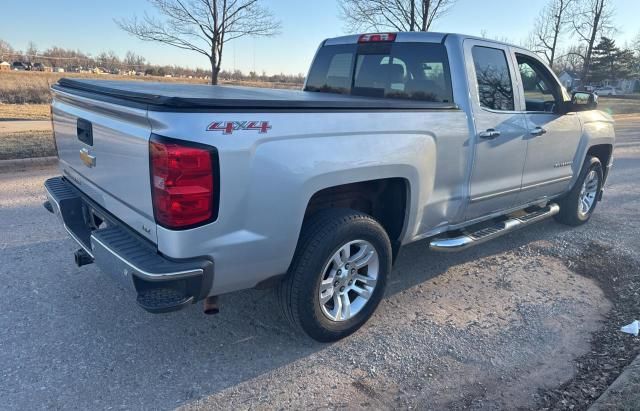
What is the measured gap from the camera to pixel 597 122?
18.3 ft

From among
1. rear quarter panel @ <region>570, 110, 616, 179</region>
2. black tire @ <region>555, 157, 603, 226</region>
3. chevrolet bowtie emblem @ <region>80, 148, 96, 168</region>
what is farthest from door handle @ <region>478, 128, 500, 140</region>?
chevrolet bowtie emblem @ <region>80, 148, 96, 168</region>

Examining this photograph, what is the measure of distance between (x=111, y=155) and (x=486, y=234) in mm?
3054

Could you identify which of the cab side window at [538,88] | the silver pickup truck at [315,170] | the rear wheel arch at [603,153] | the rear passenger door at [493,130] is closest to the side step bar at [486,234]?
the silver pickup truck at [315,170]

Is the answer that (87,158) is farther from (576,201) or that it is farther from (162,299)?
(576,201)

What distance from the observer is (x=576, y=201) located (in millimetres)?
5723

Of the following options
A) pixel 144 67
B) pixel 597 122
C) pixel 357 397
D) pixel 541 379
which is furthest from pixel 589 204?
pixel 144 67

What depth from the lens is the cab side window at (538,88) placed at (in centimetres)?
471

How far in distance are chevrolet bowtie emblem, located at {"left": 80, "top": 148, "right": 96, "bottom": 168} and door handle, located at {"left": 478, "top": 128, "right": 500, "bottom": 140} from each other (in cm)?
282

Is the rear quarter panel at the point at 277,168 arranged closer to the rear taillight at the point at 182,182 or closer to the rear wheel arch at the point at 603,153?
the rear taillight at the point at 182,182

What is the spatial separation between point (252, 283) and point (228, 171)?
0.73m

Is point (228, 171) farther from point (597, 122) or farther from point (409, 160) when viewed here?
point (597, 122)

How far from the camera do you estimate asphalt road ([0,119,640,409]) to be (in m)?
2.71

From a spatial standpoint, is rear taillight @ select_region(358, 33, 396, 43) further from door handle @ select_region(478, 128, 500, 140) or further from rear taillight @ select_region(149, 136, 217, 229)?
rear taillight @ select_region(149, 136, 217, 229)

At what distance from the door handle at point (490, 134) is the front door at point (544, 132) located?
62 cm
